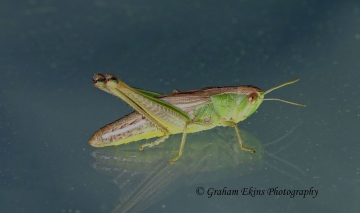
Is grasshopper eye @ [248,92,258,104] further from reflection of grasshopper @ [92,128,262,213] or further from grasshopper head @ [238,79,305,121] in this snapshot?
reflection of grasshopper @ [92,128,262,213]

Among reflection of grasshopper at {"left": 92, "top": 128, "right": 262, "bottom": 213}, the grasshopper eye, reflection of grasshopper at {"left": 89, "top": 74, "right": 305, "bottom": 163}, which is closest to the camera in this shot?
reflection of grasshopper at {"left": 92, "top": 128, "right": 262, "bottom": 213}

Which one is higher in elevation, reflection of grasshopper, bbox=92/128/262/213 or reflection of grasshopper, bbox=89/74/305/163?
reflection of grasshopper, bbox=89/74/305/163

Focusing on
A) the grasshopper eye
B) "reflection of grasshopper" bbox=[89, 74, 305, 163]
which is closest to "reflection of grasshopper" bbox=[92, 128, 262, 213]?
"reflection of grasshopper" bbox=[89, 74, 305, 163]

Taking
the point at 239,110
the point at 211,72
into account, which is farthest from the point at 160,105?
the point at 211,72

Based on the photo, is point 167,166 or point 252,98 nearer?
point 167,166

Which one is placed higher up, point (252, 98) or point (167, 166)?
point (252, 98)

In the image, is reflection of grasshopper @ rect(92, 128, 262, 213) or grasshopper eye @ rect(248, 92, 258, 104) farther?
grasshopper eye @ rect(248, 92, 258, 104)

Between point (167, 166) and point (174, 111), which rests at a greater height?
point (174, 111)

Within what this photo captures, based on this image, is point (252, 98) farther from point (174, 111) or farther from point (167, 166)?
point (167, 166)

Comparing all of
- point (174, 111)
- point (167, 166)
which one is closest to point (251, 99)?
point (174, 111)
